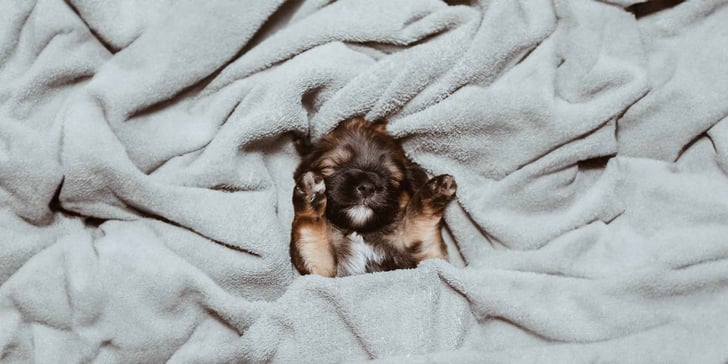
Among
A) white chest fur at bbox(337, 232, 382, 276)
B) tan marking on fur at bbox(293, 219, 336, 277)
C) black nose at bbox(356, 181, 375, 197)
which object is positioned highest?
black nose at bbox(356, 181, 375, 197)

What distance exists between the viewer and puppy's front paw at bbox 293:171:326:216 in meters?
1.53

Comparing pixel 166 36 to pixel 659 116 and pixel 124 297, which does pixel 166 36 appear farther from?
pixel 659 116

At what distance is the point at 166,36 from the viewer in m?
1.59

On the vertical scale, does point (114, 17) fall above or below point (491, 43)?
above

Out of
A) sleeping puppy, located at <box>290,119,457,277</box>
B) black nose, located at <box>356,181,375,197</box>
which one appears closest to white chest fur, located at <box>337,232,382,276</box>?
sleeping puppy, located at <box>290,119,457,277</box>

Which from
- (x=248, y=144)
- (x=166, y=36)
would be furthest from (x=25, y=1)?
(x=248, y=144)

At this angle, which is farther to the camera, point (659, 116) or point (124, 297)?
point (659, 116)

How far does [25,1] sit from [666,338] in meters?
1.65

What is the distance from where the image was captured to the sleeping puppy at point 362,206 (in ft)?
5.23

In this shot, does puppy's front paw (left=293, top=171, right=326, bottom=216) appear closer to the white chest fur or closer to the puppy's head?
the puppy's head

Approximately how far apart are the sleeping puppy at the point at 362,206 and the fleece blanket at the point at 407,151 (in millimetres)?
52

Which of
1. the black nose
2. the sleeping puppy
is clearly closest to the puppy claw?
the sleeping puppy

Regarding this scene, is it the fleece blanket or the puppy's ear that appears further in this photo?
the puppy's ear

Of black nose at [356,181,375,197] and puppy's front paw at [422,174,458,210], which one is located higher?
A: black nose at [356,181,375,197]
